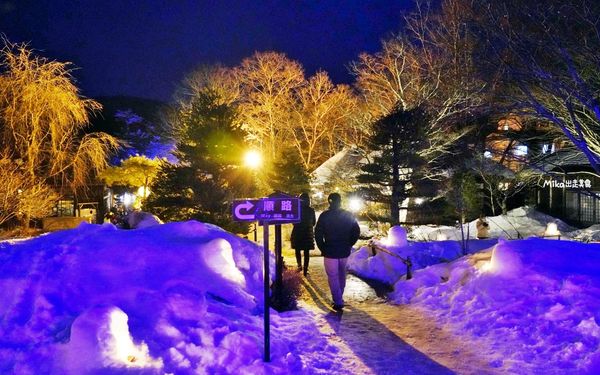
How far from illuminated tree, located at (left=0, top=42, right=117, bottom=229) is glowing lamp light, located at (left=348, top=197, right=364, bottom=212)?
10929 millimetres

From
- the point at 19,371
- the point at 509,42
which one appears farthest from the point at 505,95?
the point at 19,371

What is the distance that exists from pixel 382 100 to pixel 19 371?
2567 centimetres

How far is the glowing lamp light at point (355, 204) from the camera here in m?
20.9

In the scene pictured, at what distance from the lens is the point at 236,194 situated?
50.7ft

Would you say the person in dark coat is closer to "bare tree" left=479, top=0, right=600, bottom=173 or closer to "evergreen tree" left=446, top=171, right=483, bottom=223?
"bare tree" left=479, top=0, right=600, bottom=173

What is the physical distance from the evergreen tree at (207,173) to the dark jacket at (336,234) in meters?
7.65

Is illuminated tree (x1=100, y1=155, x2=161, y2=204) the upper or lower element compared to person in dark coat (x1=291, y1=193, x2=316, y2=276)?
upper

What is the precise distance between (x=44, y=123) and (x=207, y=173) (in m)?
8.31

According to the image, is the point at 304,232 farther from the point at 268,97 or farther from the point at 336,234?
the point at 268,97

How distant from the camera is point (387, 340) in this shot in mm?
6227

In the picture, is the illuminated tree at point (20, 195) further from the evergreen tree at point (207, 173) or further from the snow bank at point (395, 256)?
the snow bank at point (395, 256)

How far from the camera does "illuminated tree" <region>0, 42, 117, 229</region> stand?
17781mm

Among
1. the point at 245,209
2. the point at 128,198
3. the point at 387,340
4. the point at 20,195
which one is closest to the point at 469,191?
the point at 387,340

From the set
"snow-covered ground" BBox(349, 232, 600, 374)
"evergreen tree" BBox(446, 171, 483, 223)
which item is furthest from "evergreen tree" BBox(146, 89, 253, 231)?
"evergreen tree" BBox(446, 171, 483, 223)
